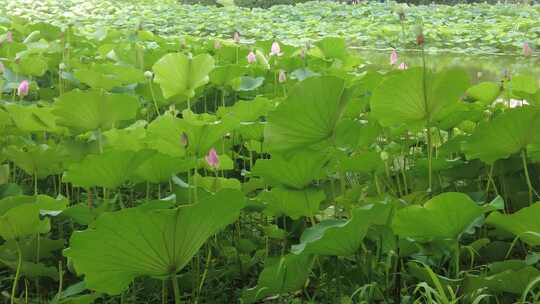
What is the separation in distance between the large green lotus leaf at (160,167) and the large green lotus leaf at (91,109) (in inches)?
6.4

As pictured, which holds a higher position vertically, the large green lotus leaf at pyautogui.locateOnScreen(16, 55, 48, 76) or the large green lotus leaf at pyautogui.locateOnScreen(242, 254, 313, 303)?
the large green lotus leaf at pyautogui.locateOnScreen(16, 55, 48, 76)

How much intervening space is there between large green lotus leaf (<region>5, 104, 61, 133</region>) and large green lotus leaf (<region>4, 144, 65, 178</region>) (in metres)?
0.07

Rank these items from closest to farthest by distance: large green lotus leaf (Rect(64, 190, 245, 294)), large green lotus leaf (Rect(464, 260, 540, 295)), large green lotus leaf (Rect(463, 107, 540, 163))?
large green lotus leaf (Rect(64, 190, 245, 294)), large green lotus leaf (Rect(464, 260, 540, 295)), large green lotus leaf (Rect(463, 107, 540, 163))

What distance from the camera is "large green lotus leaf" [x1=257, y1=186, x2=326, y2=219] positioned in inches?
49.4

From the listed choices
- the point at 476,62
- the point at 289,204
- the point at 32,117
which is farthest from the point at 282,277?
the point at 476,62

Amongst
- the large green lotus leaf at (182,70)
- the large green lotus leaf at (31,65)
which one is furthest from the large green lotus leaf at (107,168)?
the large green lotus leaf at (31,65)

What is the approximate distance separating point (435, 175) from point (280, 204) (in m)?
0.42

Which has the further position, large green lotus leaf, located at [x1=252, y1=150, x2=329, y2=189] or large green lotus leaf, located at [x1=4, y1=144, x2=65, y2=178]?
large green lotus leaf, located at [x1=4, y1=144, x2=65, y2=178]

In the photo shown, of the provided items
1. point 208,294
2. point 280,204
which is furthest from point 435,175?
point 208,294

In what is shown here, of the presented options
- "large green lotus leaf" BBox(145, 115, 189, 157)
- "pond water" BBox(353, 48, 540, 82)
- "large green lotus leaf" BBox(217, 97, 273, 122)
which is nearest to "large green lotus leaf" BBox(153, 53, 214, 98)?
"large green lotus leaf" BBox(217, 97, 273, 122)

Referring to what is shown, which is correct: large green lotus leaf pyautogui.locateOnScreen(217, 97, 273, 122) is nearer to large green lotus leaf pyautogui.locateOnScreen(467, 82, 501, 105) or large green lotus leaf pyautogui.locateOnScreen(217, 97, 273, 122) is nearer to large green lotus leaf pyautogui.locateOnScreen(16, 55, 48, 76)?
large green lotus leaf pyautogui.locateOnScreen(467, 82, 501, 105)

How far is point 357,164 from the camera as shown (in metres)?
1.31

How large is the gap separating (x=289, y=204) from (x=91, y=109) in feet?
1.46

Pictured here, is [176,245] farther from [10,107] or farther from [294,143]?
[10,107]
